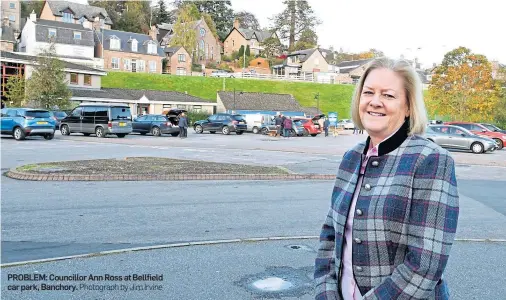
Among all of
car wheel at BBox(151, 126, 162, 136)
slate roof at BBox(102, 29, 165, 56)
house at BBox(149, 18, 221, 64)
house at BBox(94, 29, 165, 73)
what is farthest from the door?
house at BBox(149, 18, 221, 64)

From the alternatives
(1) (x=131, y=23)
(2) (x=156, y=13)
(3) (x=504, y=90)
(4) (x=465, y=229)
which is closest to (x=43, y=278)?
(4) (x=465, y=229)

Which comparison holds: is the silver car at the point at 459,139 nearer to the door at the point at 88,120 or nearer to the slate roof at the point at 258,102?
the door at the point at 88,120

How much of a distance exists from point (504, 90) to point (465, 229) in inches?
2043

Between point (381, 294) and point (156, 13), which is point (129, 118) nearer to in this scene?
point (381, 294)

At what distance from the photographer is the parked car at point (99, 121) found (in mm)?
30562

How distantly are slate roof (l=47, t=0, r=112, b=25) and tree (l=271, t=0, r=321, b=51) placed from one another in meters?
42.9

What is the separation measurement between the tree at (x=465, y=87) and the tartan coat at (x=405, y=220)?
161 ft

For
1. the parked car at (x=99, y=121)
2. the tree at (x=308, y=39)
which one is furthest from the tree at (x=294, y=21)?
the parked car at (x=99, y=121)

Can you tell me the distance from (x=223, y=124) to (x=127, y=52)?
44.3m

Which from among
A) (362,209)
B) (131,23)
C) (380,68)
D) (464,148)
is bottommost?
(464,148)

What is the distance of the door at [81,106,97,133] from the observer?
31.2 metres

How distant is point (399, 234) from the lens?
221cm

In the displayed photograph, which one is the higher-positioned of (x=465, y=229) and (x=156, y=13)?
(x=156, y=13)

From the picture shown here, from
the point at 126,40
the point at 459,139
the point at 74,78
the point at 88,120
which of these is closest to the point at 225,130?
the point at 88,120
